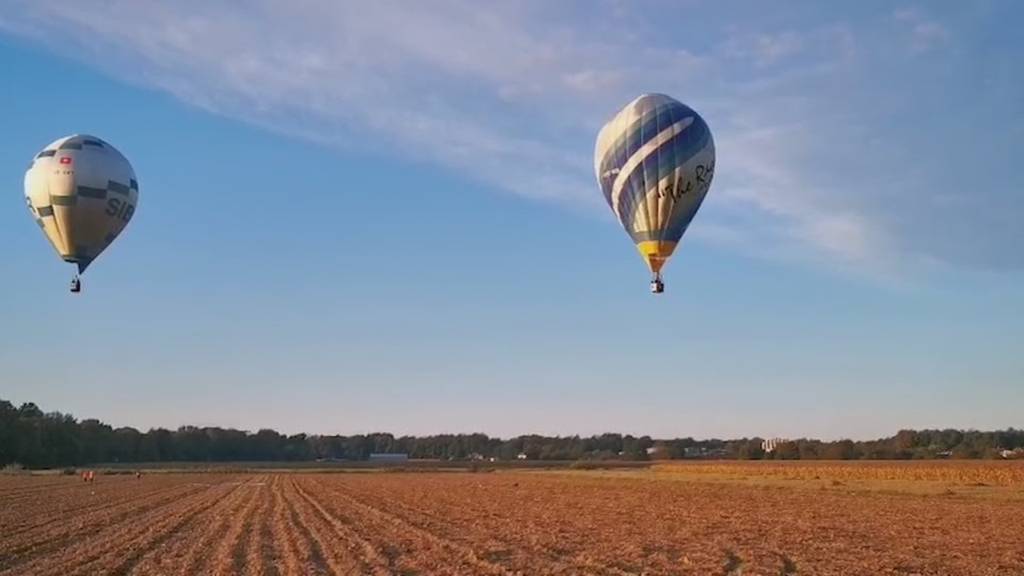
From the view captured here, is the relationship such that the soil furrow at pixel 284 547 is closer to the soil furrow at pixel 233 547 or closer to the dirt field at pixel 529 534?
the dirt field at pixel 529 534

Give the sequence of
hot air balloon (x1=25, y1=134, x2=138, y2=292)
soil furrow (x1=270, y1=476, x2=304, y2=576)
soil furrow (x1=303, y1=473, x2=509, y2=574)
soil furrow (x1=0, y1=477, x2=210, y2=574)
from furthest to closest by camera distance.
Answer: hot air balloon (x1=25, y1=134, x2=138, y2=292), soil furrow (x1=0, y1=477, x2=210, y2=574), soil furrow (x1=270, y1=476, x2=304, y2=576), soil furrow (x1=303, y1=473, x2=509, y2=574)

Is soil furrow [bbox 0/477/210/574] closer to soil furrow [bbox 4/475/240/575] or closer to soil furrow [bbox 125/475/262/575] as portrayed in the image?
soil furrow [bbox 4/475/240/575]

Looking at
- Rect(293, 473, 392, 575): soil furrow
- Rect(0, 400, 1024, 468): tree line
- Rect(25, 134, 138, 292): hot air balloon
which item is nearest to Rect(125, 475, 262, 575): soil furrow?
Rect(293, 473, 392, 575): soil furrow

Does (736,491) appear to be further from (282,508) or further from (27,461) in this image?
(27,461)

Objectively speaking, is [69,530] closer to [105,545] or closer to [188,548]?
[105,545]

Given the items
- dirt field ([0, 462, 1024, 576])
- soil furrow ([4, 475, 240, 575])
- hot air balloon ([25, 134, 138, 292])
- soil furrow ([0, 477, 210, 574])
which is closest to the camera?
dirt field ([0, 462, 1024, 576])

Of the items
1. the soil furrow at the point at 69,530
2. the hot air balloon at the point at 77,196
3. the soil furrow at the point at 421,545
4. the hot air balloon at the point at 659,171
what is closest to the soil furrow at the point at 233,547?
the soil furrow at the point at 421,545

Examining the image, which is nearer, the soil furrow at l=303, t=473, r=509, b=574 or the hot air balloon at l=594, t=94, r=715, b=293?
the soil furrow at l=303, t=473, r=509, b=574
